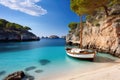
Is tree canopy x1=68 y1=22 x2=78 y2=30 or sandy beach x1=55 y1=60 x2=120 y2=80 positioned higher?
tree canopy x1=68 y1=22 x2=78 y2=30

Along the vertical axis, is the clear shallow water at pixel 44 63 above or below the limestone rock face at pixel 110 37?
below

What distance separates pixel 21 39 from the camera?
9044cm

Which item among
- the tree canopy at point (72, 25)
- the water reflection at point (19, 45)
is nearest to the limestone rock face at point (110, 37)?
the water reflection at point (19, 45)

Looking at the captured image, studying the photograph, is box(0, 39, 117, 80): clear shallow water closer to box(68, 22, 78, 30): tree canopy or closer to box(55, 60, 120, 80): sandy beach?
box(55, 60, 120, 80): sandy beach

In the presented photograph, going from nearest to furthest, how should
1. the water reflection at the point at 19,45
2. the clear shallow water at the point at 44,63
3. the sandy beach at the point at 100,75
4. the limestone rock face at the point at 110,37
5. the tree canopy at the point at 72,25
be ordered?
the sandy beach at the point at 100,75 < the clear shallow water at the point at 44,63 < the limestone rock face at the point at 110,37 < the water reflection at the point at 19,45 < the tree canopy at the point at 72,25

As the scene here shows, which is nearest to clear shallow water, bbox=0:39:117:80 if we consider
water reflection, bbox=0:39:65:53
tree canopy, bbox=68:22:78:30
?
water reflection, bbox=0:39:65:53

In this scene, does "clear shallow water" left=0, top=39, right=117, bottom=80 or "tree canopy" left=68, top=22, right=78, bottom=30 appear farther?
"tree canopy" left=68, top=22, right=78, bottom=30

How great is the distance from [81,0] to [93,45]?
14129mm

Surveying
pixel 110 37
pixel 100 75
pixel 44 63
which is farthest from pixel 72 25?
pixel 100 75

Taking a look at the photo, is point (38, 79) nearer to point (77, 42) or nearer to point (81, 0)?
point (81, 0)

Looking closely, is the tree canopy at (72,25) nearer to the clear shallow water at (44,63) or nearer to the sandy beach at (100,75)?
the clear shallow water at (44,63)

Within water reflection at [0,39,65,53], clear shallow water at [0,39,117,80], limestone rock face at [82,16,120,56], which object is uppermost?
limestone rock face at [82,16,120,56]

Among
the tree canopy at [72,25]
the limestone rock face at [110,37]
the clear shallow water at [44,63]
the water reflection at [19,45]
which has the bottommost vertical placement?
the clear shallow water at [44,63]

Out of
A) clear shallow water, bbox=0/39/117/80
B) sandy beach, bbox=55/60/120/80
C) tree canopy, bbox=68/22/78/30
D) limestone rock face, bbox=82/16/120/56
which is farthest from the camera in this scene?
tree canopy, bbox=68/22/78/30
